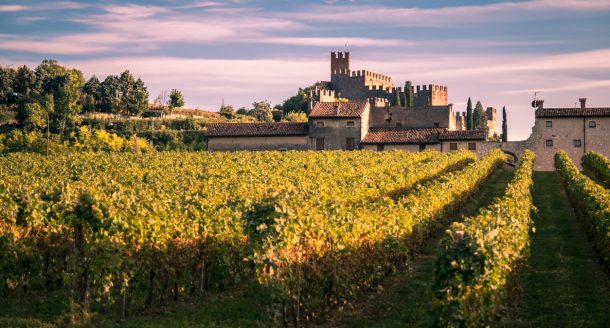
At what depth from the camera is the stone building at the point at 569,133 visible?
2534 inches

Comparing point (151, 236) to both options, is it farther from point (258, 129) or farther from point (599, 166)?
point (258, 129)

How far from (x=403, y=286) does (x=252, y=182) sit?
36.5ft

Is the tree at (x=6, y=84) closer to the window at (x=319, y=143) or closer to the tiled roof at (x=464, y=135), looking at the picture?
the window at (x=319, y=143)

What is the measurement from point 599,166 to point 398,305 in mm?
36167

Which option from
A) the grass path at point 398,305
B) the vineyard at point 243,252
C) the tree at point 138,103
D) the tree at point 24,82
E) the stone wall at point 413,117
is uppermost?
the tree at point 24,82

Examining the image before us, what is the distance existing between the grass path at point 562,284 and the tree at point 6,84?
96503 mm

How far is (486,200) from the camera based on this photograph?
3606 cm

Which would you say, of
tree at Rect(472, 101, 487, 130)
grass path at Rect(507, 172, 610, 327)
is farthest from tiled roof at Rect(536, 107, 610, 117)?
tree at Rect(472, 101, 487, 130)

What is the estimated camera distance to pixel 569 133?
65.2 meters

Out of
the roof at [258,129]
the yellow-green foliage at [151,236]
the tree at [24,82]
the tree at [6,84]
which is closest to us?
the yellow-green foliage at [151,236]

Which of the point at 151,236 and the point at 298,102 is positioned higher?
the point at 298,102

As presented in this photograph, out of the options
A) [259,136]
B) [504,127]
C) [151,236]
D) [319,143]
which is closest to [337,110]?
[319,143]

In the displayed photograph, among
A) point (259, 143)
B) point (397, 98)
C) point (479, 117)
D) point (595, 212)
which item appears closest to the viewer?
point (595, 212)

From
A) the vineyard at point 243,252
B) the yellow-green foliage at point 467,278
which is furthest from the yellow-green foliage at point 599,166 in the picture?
the yellow-green foliage at point 467,278
